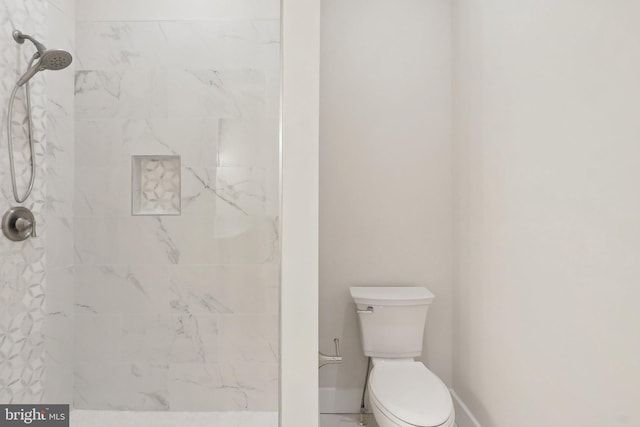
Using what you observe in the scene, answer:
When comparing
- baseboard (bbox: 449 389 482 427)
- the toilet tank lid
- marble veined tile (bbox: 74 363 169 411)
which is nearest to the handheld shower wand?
marble veined tile (bbox: 74 363 169 411)

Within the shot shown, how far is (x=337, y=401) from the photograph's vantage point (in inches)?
93.0

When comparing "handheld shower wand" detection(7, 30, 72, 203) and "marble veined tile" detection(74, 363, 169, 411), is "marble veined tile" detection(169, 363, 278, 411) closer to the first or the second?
"marble veined tile" detection(74, 363, 169, 411)

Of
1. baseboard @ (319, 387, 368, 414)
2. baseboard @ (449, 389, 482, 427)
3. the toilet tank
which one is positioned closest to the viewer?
baseboard @ (449, 389, 482, 427)

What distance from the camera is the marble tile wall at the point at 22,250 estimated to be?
59.3 inches

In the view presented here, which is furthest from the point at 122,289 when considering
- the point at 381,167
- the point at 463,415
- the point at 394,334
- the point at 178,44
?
the point at 463,415

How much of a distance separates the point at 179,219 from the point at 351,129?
1.10 metres

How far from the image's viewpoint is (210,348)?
5.83ft

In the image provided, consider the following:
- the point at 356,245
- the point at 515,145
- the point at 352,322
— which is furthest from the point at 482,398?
the point at 515,145

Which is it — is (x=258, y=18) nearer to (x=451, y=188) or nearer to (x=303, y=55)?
(x=303, y=55)

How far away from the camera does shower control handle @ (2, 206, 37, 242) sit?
1518 mm

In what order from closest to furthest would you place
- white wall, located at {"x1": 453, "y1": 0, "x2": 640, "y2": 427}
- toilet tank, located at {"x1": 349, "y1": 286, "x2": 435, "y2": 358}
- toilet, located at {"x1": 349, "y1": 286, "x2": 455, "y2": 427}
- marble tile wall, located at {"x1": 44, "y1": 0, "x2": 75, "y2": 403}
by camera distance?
white wall, located at {"x1": 453, "y1": 0, "x2": 640, "y2": 427} → marble tile wall, located at {"x1": 44, "y1": 0, "x2": 75, "y2": 403} → toilet, located at {"x1": 349, "y1": 286, "x2": 455, "y2": 427} → toilet tank, located at {"x1": 349, "y1": 286, "x2": 435, "y2": 358}

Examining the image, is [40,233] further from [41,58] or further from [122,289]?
[41,58]

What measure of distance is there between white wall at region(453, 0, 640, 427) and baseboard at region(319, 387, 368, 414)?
62 centimetres
